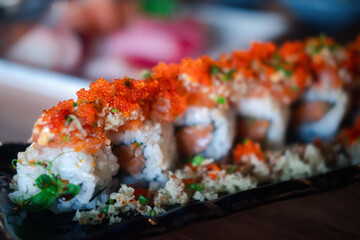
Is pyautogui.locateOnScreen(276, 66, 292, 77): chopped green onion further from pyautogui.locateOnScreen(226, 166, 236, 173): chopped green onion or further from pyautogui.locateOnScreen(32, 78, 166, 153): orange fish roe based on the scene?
pyautogui.locateOnScreen(32, 78, 166, 153): orange fish roe

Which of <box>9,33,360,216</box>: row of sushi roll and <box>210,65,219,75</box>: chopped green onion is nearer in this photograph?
<box>9,33,360,216</box>: row of sushi roll

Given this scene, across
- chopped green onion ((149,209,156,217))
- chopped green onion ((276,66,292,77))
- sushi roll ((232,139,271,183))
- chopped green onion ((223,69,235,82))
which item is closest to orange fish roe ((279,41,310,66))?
chopped green onion ((276,66,292,77))

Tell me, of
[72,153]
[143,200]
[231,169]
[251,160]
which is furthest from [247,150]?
[72,153]

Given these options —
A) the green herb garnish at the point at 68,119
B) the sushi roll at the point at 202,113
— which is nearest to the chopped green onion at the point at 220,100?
the sushi roll at the point at 202,113

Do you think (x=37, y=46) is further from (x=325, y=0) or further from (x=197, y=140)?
(x=325, y=0)

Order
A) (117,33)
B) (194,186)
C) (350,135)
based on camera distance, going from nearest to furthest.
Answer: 1. (194,186)
2. (350,135)
3. (117,33)

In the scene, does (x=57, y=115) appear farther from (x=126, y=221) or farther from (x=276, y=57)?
(x=276, y=57)

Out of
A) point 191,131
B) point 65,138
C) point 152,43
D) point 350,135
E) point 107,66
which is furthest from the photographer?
point 152,43
